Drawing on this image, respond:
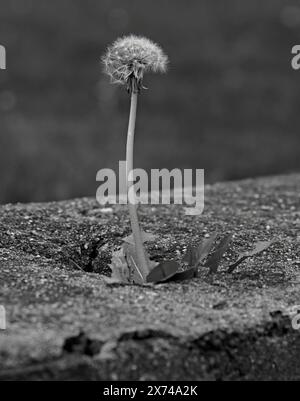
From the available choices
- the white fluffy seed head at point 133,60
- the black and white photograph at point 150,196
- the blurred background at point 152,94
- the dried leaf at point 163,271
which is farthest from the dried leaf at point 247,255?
the blurred background at point 152,94

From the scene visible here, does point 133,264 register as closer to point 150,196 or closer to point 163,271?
point 163,271

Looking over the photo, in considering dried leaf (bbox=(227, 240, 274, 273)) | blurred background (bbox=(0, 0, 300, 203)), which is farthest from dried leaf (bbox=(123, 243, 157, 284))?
blurred background (bbox=(0, 0, 300, 203))

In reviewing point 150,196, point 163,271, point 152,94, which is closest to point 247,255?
point 163,271

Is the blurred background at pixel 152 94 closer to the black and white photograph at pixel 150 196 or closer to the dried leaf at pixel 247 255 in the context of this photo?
the black and white photograph at pixel 150 196

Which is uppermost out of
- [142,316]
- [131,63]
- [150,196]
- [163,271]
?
[131,63]

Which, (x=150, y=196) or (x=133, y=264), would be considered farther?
(x=150, y=196)

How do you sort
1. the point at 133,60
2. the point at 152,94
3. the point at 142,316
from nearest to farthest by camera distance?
the point at 142,316
the point at 133,60
the point at 152,94

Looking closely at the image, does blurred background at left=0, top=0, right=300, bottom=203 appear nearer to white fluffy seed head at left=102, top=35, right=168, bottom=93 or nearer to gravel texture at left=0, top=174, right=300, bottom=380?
gravel texture at left=0, top=174, right=300, bottom=380
